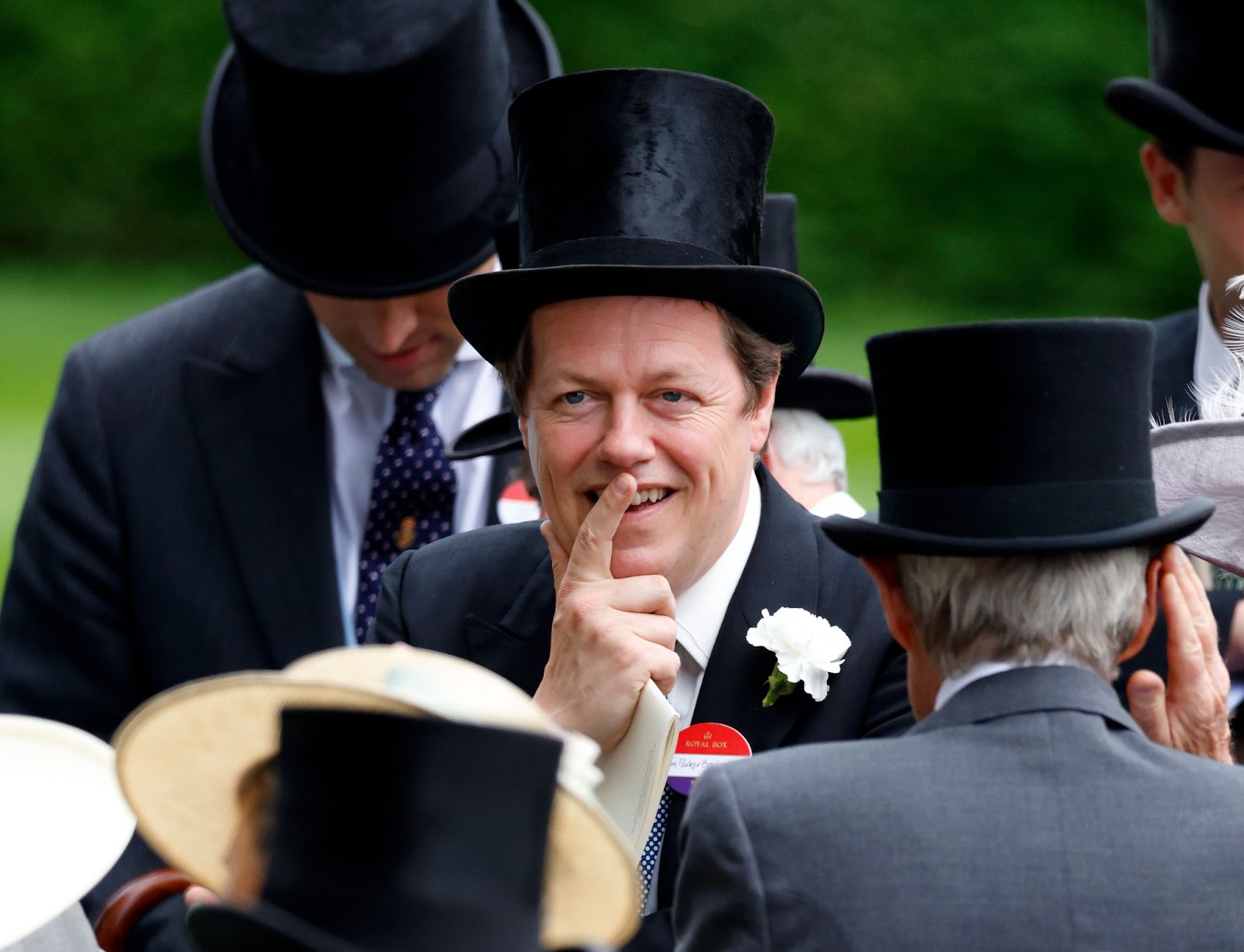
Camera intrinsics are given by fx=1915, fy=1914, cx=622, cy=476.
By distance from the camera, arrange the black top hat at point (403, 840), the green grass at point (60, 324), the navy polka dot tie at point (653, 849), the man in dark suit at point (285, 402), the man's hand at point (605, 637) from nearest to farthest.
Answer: the black top hat at point (403, 840), the man's hand at point (605, 637), the navy polka dot tie at point (653, 849), the man in dark suit at point (285, 402), the green grass at point (60, 324)

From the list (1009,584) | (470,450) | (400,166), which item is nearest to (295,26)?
(400,166)

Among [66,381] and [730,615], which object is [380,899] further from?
[66,381]

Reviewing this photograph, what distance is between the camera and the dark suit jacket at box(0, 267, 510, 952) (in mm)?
4477

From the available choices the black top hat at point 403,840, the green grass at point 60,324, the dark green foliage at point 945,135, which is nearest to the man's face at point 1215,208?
the black top hat at point 403,840

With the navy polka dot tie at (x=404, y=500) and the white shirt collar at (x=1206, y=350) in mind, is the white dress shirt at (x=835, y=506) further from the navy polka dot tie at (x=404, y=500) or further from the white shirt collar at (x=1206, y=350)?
the navy polka dot tie at (x=404, y=500)

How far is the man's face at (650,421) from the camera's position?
10.4ft

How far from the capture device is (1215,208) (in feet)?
13.8

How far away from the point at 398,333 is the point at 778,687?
164cm

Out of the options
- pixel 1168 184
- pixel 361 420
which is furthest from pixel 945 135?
A: pixel 361 420

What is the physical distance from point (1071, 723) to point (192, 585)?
266cm

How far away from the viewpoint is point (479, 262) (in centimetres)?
432

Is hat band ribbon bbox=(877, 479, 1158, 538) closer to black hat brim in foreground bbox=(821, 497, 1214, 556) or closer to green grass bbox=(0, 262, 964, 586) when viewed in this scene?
black hat brim in foreground bbox=(821, 497, 1214, 556)

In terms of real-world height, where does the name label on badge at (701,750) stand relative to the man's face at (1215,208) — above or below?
below

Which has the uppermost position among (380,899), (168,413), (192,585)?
(380,899)
